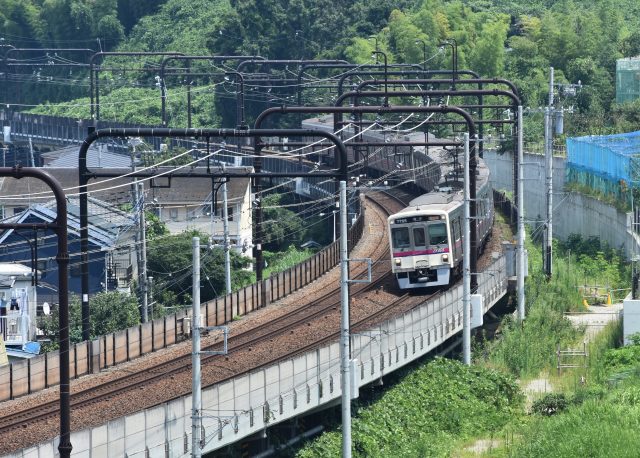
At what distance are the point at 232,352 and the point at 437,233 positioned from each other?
28.3 feet

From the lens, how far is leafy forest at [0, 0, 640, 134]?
253ft

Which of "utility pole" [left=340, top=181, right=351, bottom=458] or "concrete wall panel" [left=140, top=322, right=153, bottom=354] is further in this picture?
"concrete wall panel" [left=140, top=322, right=153, bottom=354]

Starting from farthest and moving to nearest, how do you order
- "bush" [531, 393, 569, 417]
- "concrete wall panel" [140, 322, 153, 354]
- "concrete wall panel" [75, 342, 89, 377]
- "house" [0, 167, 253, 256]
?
"house" [0, 167, 253, 256] < "bush" [531, 393, 569, 417] < "concrete wall panel" [140, 322, 153, 354] < "concrete wall panel" [75, 342, 89, 377]

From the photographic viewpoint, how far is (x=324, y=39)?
95.6 metres

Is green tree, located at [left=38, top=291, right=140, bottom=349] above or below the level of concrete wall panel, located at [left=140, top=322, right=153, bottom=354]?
below

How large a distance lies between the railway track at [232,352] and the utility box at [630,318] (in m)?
5.18

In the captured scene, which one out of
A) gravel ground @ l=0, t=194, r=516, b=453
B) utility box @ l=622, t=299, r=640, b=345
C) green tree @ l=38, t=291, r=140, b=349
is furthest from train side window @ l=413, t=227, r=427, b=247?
green tree @ l=38, t=291, r=140, b=349

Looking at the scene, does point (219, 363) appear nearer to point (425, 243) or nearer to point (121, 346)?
point (121, 346)

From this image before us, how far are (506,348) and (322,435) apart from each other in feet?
32.3

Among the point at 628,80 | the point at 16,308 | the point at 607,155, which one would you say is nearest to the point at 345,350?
the point at 16,308

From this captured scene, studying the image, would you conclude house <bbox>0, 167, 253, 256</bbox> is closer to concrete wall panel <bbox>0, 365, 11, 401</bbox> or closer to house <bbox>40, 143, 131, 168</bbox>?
Answer: house <bbox>40, 143, 131, 168</bbox>

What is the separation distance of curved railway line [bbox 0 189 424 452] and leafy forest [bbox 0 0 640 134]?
27189mm

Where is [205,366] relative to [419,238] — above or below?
below

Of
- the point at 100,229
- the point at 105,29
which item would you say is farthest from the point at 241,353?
the point at 105,29
